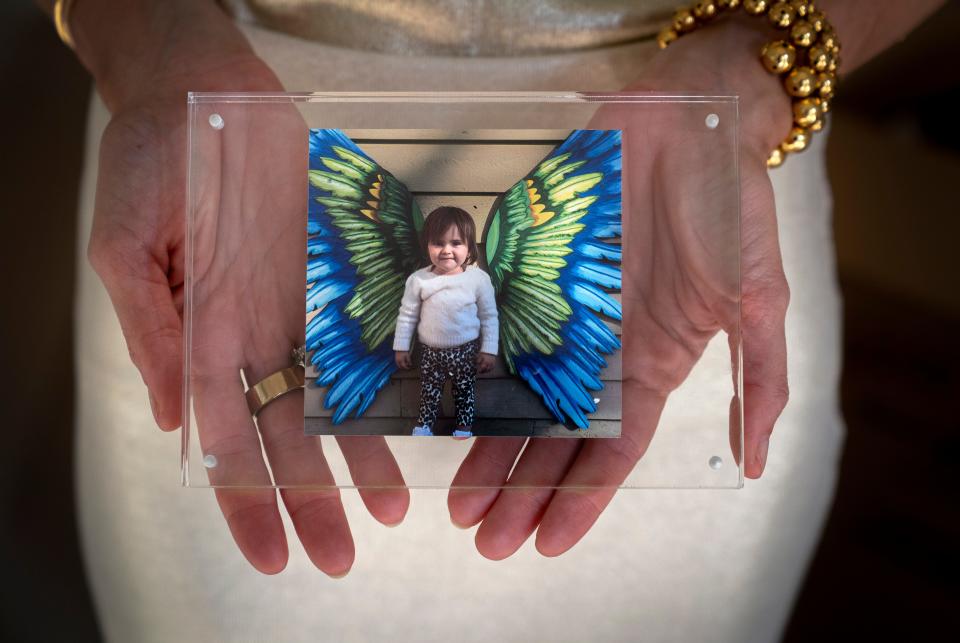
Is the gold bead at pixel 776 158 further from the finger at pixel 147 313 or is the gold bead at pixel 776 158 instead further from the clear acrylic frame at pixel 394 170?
the finger at pixel 147 313

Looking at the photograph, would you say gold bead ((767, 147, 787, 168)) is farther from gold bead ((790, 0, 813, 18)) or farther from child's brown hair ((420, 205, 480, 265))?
child's brown hair ((420, 205, 480, 265))

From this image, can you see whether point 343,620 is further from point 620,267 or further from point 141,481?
point 620,267

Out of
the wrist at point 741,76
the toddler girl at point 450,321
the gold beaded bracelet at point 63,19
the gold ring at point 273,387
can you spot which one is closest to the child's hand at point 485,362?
the toddler girl at point 450,321

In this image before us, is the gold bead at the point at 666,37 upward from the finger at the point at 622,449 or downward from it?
upward

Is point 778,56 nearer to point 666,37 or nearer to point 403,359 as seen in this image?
point 666,37

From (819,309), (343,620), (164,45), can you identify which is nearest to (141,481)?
(343,620)

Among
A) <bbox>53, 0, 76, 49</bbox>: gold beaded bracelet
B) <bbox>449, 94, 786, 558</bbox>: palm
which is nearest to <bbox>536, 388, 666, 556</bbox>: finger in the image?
<bbox>449, 94, 786, 558</bbox>: palm
